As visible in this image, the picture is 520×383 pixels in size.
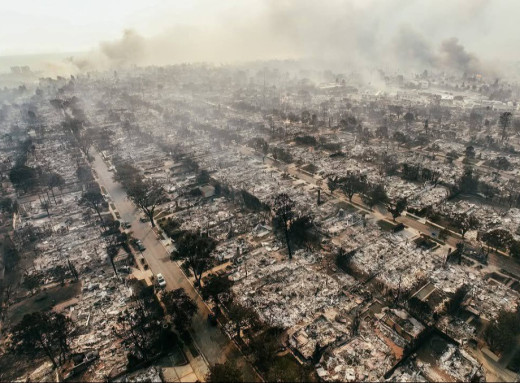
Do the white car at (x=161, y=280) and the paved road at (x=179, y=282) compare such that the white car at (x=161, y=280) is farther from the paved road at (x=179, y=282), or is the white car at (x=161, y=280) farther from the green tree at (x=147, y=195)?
the green tree at (x=147, y=195)

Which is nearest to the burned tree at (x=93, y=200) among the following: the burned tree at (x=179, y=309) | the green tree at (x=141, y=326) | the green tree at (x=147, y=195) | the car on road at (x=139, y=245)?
the green tree at (x=147, y=195)

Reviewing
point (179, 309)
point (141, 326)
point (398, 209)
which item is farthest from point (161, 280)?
point (398, 209)

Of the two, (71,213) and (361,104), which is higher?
(361,104)

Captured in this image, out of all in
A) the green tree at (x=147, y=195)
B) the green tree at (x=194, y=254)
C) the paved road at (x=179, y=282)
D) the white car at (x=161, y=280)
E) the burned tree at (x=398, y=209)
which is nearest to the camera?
the paved road at (x=179, y=282)

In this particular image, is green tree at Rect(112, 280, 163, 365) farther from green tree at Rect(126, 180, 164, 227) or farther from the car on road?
green tree at Rect(126, 180, 164, 227)

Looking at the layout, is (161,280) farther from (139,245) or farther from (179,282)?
(139,245)

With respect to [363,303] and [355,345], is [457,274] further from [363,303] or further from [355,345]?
[355,345]

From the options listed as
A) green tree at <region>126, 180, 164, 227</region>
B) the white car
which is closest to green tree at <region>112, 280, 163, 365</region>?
the white car

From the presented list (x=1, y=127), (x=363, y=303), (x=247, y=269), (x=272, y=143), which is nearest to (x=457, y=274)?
(x=363, y=303)
